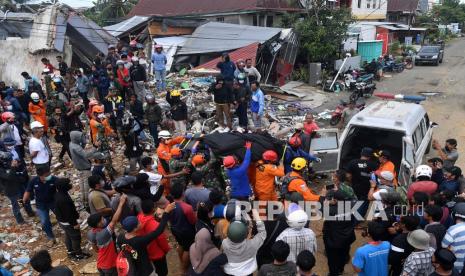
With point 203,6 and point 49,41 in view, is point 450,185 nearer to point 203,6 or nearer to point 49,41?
point 49,41

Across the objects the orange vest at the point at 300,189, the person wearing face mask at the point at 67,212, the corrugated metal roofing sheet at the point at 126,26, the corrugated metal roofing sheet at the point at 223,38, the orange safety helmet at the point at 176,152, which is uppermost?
the corrugated metal roofing sheet at the point at 126,26

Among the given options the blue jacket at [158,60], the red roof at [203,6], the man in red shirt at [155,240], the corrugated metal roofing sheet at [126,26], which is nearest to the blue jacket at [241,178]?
the man in red shirt at [155,240]

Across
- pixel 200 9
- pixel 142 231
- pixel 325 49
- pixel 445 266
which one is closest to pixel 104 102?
pixel 142 231

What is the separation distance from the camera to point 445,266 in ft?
11.6

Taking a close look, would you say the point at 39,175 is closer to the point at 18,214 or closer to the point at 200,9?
the point at 18,214

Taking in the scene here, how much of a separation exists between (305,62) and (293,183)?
51.0ft

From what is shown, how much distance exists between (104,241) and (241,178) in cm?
216

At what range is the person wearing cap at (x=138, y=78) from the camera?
10.9m

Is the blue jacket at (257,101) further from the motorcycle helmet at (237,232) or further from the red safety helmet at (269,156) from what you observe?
the motorcycle helmet at (237,232)

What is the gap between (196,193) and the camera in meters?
5.17

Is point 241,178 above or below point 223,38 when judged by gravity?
below

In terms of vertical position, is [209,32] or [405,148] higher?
[209,32]

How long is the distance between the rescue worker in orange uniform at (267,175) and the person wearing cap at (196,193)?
3.56 feet

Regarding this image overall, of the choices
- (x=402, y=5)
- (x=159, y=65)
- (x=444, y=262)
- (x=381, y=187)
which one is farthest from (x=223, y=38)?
(x=402, y=5)
